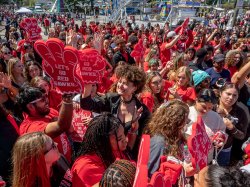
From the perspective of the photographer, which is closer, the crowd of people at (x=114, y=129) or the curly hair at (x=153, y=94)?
the crowd of people at (x=114, y=129)

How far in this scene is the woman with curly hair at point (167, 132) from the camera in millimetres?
2437

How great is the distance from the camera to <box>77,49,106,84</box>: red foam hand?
106 inches

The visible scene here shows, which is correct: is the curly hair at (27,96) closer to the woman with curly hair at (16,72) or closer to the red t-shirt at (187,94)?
the woman with curly hair at (16,72)

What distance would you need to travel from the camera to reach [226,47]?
9977 millimetres

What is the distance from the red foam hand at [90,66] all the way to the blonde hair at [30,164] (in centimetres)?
86

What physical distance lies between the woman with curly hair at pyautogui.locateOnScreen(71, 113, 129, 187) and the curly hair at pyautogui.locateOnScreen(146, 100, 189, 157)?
45 cm

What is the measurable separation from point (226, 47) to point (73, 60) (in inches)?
338

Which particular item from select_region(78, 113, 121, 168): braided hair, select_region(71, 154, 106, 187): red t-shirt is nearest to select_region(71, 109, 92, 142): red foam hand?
select_region(78, 113, 121, 168): braided hair

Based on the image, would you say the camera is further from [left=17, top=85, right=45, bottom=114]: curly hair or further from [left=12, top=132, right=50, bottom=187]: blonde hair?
[left=12, top=132, right=50, bottom=187]: blonde hair

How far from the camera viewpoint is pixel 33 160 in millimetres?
1973

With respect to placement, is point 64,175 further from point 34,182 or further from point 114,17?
point 114,17

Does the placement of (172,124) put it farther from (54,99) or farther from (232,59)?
(232,59)

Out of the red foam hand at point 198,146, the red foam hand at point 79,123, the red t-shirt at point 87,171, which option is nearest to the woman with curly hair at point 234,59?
the red foam hand at point 79,123

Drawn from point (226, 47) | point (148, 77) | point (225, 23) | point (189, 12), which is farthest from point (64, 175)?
point (225, 23)
